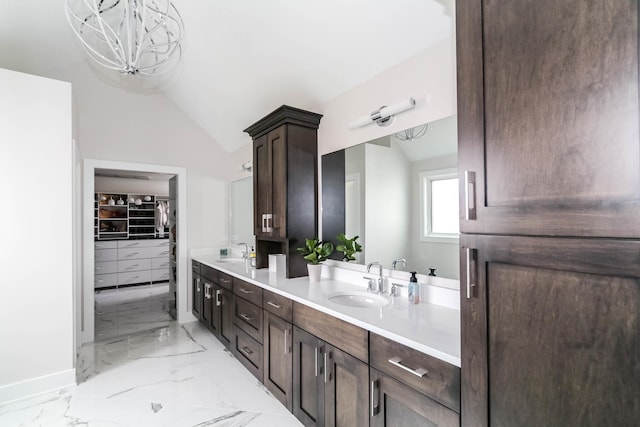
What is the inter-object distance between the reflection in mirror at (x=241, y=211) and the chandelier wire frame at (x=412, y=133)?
244 cm

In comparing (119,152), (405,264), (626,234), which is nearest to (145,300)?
(119,152)

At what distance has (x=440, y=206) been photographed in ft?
5.94

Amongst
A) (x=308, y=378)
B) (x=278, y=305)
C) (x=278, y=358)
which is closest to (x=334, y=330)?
(x=308, y=378)

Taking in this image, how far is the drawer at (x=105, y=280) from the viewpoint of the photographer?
235 inches

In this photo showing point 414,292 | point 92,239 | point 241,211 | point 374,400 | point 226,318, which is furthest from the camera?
point 241,211

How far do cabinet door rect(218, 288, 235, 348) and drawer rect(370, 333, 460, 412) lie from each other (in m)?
1.90

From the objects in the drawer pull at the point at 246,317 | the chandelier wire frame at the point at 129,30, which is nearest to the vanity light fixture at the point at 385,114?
the chandelier wire frame at the point at 129,30

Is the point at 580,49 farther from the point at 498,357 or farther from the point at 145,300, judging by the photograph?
the point at 145,300

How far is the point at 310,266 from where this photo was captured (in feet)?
8.05

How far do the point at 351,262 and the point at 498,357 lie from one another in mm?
1558

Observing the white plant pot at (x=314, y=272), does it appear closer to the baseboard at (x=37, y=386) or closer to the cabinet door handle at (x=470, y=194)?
the cabinet door handle at (x=470, y=194)

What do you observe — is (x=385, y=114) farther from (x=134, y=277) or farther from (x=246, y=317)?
(x=134, y=277)

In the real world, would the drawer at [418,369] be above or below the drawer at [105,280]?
above

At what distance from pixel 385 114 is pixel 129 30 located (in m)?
1.53
